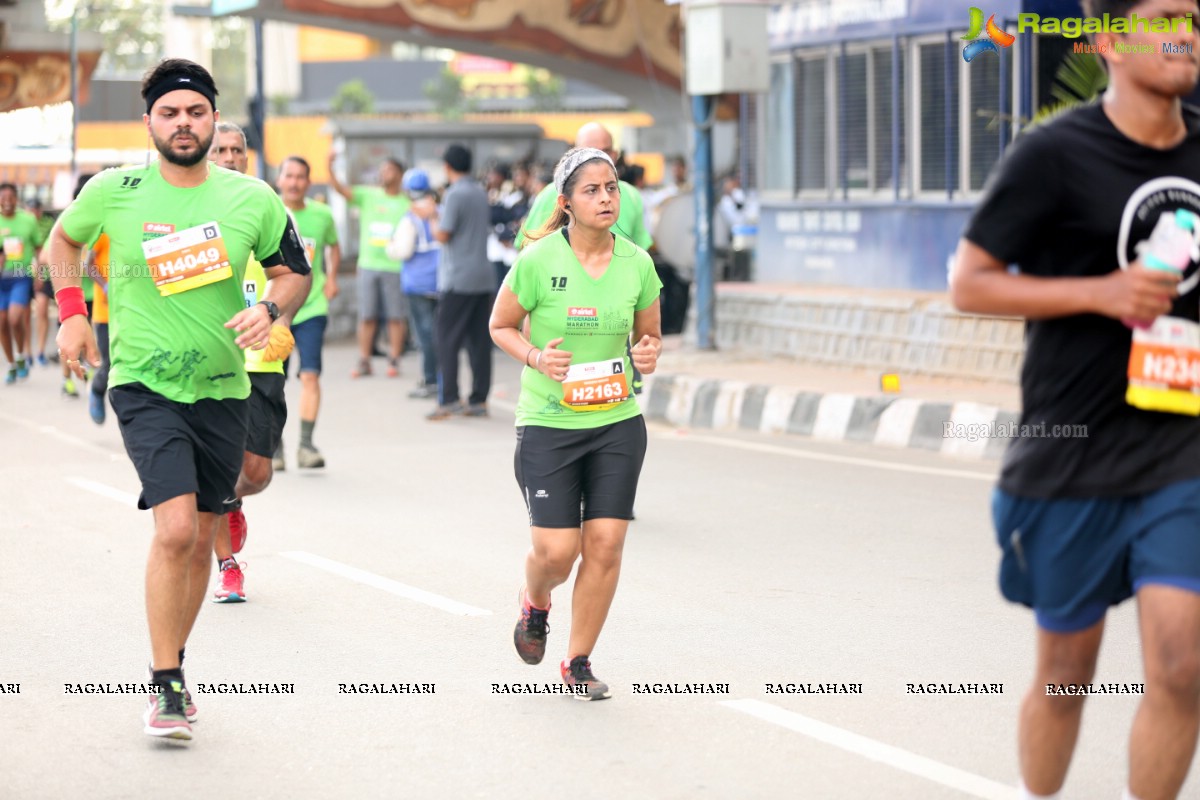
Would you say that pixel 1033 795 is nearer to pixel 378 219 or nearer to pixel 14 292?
pixel 378 219

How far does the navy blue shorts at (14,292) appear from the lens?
61.7 feet

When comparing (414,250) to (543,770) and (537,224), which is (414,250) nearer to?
(537,224)

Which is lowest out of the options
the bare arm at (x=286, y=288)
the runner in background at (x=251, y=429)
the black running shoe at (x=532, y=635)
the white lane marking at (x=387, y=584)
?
the white lane marking at (x=387, y=584)

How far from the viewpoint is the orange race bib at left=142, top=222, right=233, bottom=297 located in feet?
18.9

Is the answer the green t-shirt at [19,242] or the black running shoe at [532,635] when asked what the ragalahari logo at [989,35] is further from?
the black running shoe at [532,635]

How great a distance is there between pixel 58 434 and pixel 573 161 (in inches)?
353

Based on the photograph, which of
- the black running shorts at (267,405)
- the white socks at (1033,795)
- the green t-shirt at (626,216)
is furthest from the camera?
the green t-shirt at (626,216)

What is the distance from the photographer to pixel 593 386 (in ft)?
19.8

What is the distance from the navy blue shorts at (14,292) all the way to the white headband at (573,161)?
13.7 metres

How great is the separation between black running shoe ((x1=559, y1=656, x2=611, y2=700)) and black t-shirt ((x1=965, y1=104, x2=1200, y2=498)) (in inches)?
91.9

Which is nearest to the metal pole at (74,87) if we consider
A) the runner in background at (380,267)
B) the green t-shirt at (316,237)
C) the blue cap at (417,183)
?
the runner in background at (380,267)

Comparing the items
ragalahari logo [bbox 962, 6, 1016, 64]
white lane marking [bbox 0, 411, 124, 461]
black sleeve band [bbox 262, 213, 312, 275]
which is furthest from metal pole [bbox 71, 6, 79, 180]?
black sleeve band [bbox 262, 213, 312, 275]

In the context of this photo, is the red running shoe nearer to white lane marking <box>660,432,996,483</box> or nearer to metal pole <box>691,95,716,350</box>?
white lane marking <box>660,432,996,483</box>

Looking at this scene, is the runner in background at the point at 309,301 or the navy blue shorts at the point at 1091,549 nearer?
the navy blue shorts at the point at 1091,549
